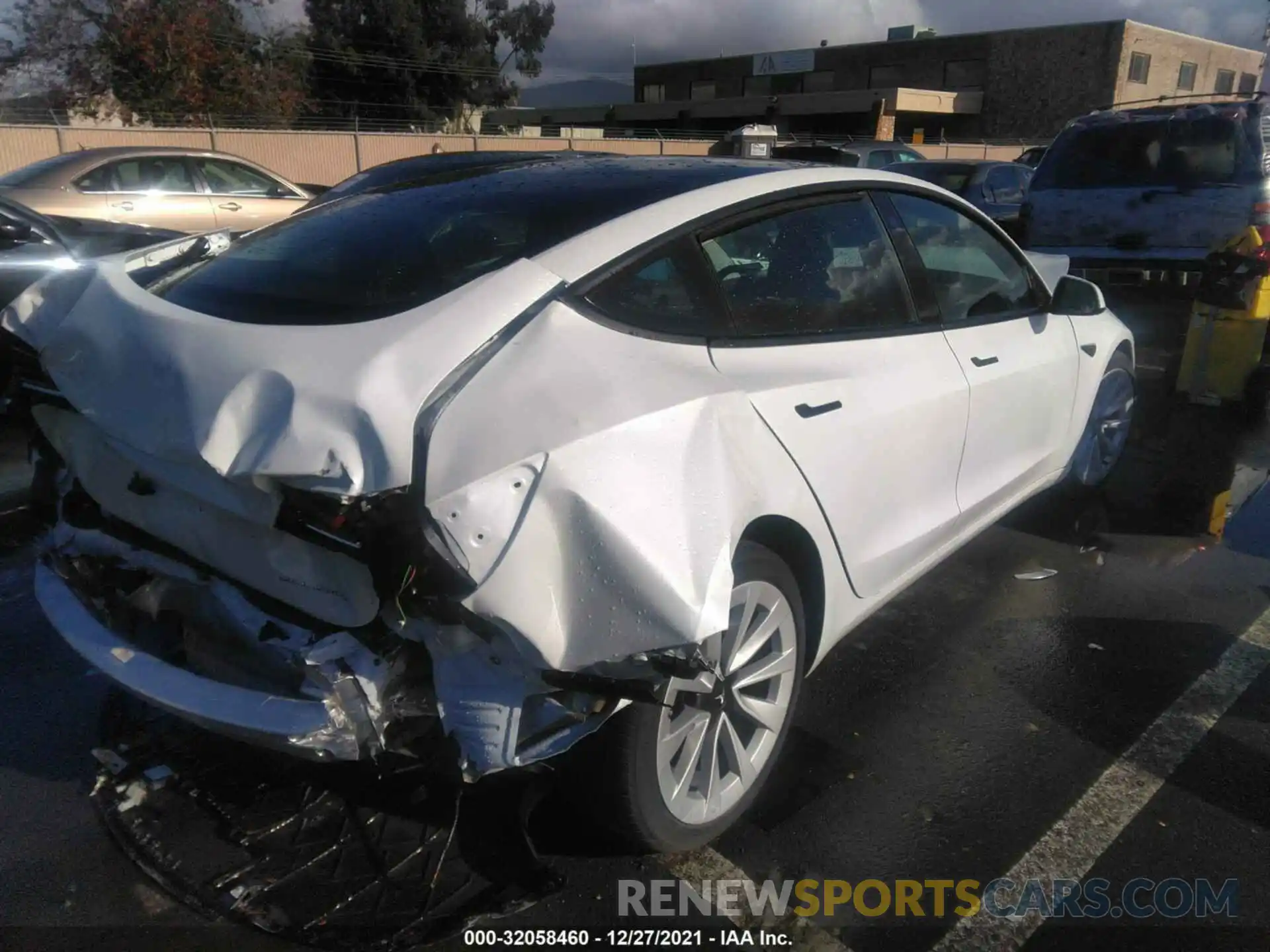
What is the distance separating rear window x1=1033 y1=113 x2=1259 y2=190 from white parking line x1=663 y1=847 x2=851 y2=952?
7.14 metres

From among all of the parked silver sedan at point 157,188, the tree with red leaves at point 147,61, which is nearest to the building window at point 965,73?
the tree with red leaves at point 147,61

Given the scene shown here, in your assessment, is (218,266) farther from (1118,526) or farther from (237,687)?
(1118,526)

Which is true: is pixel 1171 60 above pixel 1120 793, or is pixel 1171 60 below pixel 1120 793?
above

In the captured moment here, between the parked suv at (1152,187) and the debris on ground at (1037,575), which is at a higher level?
the parked suv at (1152,187)

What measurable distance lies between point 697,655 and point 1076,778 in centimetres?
153

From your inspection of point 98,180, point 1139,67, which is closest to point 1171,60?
point 1139,67

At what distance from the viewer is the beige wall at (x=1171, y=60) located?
144ft

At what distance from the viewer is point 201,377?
2.31 meters

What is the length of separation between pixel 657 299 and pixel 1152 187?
680 centimetres

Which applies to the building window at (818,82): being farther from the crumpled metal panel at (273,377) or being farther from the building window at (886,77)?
the crumpled metal panel at (273,377)

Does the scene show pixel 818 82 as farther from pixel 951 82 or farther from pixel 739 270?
pixel 739 270

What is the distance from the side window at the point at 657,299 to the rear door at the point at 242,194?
9.99 meters

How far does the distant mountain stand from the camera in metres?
65.4

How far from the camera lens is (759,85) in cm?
5638
